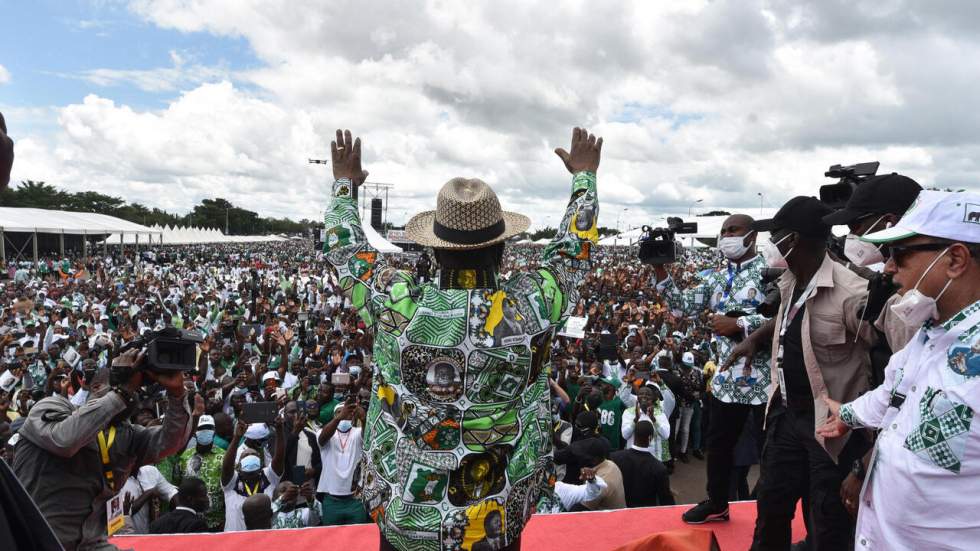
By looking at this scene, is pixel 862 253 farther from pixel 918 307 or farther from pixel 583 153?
pixel 583 153

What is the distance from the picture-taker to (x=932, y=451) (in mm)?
1392

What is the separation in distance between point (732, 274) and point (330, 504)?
3462 millimetres

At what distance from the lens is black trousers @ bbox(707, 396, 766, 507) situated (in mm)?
2957

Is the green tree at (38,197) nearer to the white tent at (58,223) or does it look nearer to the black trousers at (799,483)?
the white tent at (58,223)

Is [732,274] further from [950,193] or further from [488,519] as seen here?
[488,519]

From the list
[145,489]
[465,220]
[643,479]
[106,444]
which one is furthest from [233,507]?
[465,220]

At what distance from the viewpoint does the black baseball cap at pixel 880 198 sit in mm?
2254

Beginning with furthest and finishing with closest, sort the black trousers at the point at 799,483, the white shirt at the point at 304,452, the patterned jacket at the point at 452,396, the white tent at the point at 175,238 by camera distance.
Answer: the white tent at the point at 175,238
the white shirt at the point at 304,452
the black trousers at the point at 799,483
the patterned jacket at the point at 452,396

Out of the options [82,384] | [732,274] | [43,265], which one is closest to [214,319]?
[82,384]

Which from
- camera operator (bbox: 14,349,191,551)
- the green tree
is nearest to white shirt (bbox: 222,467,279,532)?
camera operator (bbox: 14,349,191,551)

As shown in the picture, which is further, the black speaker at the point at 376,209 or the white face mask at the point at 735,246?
the black speaker at the point at 376,209

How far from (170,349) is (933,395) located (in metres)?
2.50

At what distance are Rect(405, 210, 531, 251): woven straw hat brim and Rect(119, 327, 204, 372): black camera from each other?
100cm

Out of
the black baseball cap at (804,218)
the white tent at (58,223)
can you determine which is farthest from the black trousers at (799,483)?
the white tent at (58,223)
